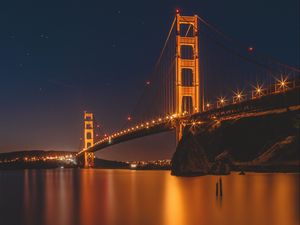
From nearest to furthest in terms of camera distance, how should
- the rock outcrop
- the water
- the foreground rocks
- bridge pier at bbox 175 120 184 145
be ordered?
1. the water
2. the rock outcrop
3. the foreground rocks
4. bridge pier at bbox 175 120 184 145

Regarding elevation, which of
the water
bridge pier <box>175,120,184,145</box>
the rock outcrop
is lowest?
the water

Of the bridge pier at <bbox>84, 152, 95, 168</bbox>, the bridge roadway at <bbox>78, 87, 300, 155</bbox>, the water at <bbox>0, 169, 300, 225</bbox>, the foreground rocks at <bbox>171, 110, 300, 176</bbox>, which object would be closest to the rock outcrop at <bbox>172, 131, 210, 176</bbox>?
the foreground rocks at <bbox>171, 110, 300, 176</bbox>

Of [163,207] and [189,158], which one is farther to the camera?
[189,158]

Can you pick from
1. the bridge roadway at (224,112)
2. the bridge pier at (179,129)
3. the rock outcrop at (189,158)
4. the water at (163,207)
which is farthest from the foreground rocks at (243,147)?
the water at (163,207)

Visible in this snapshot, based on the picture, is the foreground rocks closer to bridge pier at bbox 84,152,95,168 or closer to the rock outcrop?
the rock outcrop

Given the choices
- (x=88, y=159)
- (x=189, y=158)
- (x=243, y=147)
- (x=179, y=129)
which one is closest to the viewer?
(x=189, y=158)

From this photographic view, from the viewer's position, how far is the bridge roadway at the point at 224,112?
4559 centimetres

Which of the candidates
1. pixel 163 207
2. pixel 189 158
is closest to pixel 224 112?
pixel 189 158

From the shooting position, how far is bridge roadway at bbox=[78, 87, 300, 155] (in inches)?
1795

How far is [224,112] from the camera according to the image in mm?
53219

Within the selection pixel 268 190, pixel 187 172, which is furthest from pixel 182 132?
pixel 268 190

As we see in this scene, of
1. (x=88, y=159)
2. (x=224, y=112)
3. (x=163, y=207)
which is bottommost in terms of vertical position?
(x=163, y=207)

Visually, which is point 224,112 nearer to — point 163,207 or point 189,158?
point 189,158

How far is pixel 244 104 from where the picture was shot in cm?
4922
